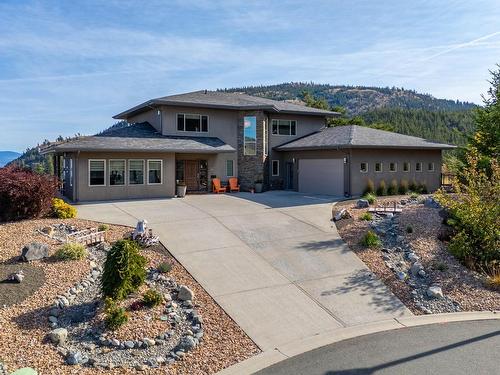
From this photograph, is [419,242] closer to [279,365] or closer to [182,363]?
[279,365]

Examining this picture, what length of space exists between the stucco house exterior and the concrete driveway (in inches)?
151

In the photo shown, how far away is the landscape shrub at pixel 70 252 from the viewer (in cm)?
1029

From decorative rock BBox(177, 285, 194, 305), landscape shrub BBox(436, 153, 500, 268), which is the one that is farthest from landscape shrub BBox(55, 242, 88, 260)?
landscape shrub BBox(436, 153, 500, 268)

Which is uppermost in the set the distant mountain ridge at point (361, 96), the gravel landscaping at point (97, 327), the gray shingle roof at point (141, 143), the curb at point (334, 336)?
the distant mountain ridge at point (361, 96)

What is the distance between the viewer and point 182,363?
670 centimetres

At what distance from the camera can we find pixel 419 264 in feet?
36.2

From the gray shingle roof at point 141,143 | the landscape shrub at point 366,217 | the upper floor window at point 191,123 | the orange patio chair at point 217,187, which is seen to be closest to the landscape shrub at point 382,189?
the landscape shrub at point 366,217

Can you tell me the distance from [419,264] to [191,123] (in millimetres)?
17615

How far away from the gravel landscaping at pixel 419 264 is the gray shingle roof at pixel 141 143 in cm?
1050

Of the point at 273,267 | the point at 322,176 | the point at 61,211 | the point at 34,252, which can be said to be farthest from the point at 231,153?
the point at 34,252

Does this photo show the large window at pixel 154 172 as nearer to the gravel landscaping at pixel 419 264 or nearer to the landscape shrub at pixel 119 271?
the gravel landscaping at pixel 419 264

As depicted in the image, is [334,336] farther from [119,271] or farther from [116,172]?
[116,172]

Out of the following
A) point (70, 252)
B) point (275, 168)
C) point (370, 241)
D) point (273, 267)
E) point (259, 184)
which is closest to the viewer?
point (70, 252)

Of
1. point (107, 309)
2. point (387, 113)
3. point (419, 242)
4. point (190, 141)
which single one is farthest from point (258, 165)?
point (387, 113)
